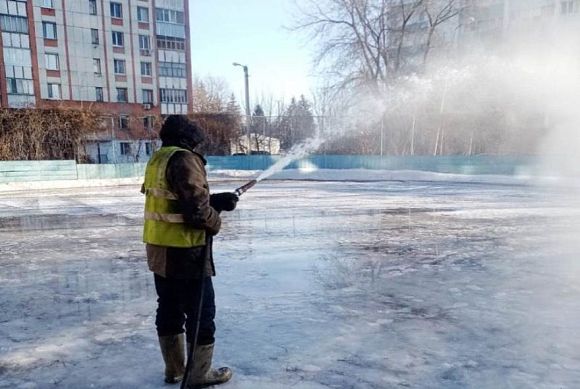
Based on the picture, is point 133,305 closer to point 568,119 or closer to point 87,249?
point 87,249

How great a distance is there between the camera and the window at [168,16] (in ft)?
139

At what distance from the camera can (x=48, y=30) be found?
37.6 metres

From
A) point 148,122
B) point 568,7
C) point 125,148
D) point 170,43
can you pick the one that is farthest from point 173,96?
point 568,7

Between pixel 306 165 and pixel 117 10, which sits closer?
pixel 306 165

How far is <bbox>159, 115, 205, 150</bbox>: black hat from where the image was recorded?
8.69ft

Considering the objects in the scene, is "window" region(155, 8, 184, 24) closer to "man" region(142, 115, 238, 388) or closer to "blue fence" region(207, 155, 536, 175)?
"blue fence" region(207, 155, 536, 175)

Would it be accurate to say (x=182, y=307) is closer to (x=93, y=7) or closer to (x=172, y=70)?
(x=93, y=7)

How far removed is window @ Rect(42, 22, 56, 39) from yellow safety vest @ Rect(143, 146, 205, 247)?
41994mm

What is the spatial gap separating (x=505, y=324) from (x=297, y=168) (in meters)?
21.7

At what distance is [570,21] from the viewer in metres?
29.2

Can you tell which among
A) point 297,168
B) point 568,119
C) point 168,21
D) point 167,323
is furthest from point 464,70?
point 168,21

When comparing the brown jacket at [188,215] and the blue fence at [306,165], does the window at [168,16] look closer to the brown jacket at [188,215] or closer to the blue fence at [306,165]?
the blue fence at [306,165]

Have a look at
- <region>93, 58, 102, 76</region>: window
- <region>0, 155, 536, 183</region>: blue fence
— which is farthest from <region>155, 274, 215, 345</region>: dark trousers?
<region>93, 58, 102, 76</region>: window

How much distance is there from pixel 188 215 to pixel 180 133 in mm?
495
